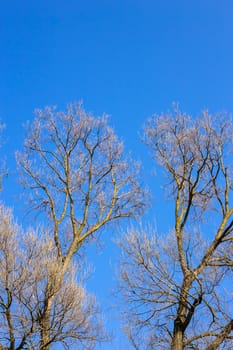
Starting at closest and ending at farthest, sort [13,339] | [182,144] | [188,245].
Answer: [13,339] < [188,245] < [182,144]

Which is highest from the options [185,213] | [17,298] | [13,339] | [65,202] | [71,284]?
[65,202]

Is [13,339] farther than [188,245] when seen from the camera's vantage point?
No

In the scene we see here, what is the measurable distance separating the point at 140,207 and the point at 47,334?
16.7 ft

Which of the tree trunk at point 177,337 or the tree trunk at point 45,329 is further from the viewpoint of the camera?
the tree trunk at point 45,329

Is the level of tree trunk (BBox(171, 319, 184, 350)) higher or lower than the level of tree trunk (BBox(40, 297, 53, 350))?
lower

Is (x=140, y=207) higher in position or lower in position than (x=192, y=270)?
higher

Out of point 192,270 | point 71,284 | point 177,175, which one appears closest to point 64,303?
point 71,284

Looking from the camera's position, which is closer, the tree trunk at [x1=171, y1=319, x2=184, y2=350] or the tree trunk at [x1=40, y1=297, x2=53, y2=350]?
the tree trunk at [x1=171, y1=319, x2=184, y2=350]

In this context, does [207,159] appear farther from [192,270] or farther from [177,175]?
[192,270]

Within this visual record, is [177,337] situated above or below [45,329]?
below

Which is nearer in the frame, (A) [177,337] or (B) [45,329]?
(A) [177,337]

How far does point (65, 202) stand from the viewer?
13.9 m

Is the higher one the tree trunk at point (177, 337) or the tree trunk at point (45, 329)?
the tree trunk at point (45, 329)

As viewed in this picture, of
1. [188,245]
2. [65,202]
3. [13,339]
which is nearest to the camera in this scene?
[13,339]
